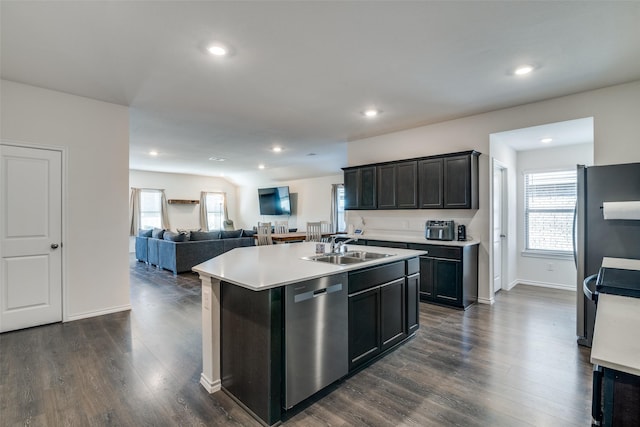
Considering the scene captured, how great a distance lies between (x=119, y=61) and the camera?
2.85 m

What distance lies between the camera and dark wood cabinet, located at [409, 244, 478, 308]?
159 inches

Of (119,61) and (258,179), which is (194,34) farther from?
(258,179)

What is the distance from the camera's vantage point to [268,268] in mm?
2254

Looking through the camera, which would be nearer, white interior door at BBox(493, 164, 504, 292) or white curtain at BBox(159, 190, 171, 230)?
white interior door at BBox(493, 164, 504, 292)

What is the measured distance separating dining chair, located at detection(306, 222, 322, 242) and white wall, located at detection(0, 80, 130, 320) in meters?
3.95

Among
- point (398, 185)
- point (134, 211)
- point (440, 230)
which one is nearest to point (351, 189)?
point (398, 185)

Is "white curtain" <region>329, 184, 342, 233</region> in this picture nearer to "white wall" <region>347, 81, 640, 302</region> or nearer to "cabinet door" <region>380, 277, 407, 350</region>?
"white wall" <region>347, 81, 640, 302</region>

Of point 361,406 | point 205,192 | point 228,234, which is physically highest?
point 205,192

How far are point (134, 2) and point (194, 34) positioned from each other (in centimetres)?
45

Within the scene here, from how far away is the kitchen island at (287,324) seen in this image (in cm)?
188

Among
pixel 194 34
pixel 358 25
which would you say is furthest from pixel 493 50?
pixel 194 34

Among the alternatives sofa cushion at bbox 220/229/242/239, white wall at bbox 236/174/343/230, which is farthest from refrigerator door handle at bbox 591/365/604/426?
white wall at bbox 236/174/343/230

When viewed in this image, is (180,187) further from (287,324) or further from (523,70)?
(523,70)

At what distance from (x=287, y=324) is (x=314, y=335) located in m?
0.28
